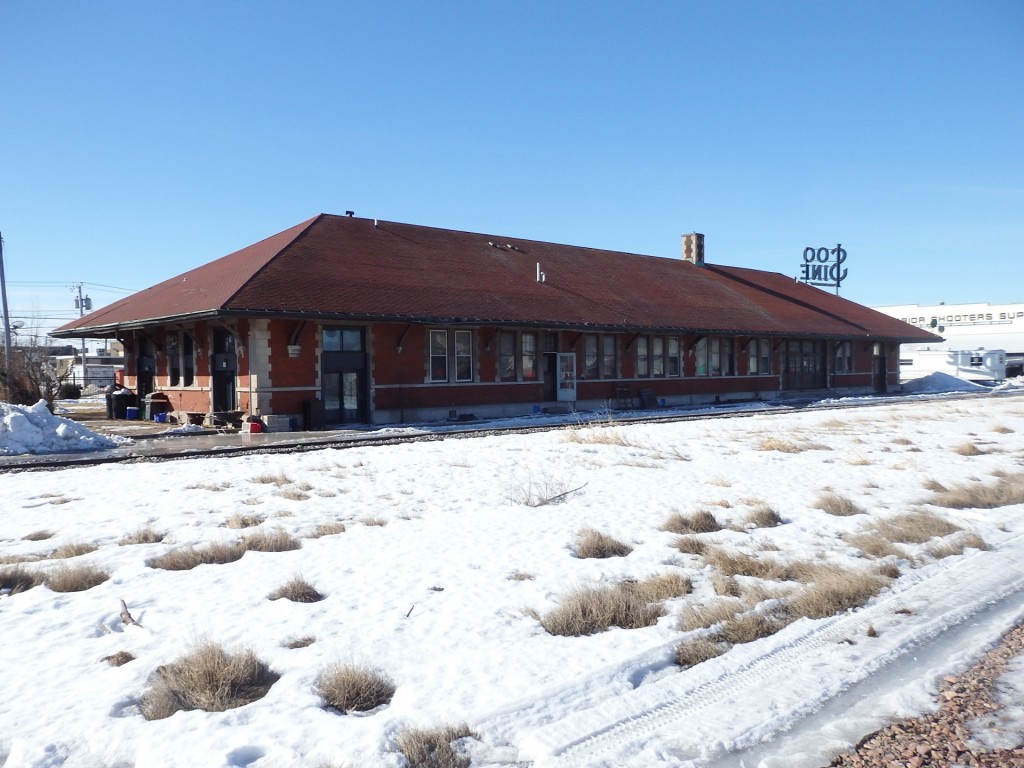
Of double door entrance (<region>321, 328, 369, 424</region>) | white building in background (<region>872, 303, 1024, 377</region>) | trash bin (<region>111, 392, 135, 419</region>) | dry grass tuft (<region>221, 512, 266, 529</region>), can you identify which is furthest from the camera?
Result: white building in background (<region>872, 303, 1024, 377</region>)

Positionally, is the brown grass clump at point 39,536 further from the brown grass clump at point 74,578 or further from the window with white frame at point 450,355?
the window with white frame at point 450,355

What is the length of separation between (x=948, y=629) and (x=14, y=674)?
265 inches

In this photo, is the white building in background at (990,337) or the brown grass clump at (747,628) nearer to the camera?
the brown grass clump at (747,628)

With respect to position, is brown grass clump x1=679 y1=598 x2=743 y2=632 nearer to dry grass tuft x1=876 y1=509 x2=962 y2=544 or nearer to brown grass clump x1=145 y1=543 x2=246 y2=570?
dry grass tuft x1=876 y1=509 x2=962 y2=544

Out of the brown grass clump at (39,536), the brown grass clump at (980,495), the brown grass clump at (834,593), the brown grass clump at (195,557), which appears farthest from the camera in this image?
the brown grass clump at (980,495)

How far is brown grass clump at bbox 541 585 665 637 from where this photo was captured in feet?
20.3

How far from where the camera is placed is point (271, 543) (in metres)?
8.63

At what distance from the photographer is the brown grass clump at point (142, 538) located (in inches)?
345

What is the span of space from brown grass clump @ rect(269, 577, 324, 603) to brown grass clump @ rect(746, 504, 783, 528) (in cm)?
548

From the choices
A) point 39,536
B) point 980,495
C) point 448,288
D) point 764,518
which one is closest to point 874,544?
point 764,518

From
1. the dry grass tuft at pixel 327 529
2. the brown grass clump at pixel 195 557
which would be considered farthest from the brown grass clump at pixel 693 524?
the brown grass clump at pixel 195 557

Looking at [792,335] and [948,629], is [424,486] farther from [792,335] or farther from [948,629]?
[792,335]

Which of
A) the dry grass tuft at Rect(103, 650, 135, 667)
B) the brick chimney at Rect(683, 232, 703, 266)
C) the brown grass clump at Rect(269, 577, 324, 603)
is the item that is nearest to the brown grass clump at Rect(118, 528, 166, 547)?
the brown grass clump at Rect(269, 577, 324, 603)

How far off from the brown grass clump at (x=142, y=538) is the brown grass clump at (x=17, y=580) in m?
1.26
